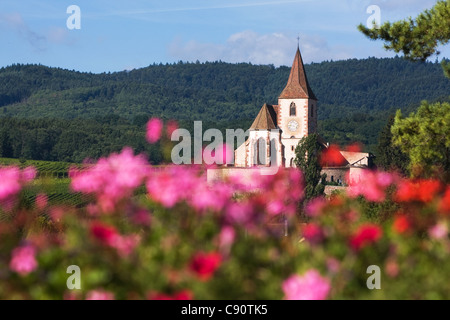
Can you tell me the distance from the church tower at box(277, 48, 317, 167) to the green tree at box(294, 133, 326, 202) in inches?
58.9

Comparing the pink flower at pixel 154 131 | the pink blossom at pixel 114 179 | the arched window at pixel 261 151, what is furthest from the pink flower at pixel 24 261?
the arched window at pixel 261 151

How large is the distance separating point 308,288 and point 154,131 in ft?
6.52

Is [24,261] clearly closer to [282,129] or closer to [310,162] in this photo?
[310,162]

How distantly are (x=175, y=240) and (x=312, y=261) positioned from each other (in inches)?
26.6

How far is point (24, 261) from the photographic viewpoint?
3609 millimetres

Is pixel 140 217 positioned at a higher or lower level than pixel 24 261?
higher

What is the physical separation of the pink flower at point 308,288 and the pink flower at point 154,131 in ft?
5.99

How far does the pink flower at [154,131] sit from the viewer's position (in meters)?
4.75

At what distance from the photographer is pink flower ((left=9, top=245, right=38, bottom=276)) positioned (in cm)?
360

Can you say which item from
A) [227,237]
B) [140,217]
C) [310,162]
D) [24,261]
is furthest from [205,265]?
[310,162]

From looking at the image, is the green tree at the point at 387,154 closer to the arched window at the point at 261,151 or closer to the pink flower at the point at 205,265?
the arched window at the point at 261,151

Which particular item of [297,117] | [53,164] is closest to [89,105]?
[53,164]
